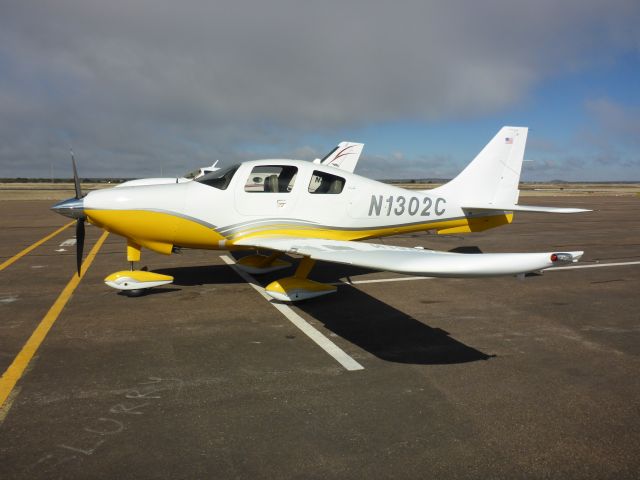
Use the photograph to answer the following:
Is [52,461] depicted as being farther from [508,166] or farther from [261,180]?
[508,166]

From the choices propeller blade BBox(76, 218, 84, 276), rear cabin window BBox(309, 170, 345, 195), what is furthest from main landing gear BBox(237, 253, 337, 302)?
propeller blade BBox(76, 218, 84, 276)

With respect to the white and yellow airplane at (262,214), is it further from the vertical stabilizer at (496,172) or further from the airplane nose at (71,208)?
the vertical stabilizer at (496,172)

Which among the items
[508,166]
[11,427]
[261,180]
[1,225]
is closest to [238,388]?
[11,427]

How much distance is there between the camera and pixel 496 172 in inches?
375

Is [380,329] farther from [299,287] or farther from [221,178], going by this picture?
[221,178]

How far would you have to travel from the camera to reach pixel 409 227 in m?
8.61

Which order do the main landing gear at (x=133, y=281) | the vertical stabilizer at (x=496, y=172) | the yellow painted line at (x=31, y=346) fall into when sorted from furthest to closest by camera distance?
1. the vertical stabilizer at (x=496, y=172)
2. the main landing gear at (x=133, y=281)
3. the yellow painted line at (x=31, y=346)

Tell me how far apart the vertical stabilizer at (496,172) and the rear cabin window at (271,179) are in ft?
11.8

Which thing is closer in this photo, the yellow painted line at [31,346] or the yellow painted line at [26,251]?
the yellow painted line at [31,346]

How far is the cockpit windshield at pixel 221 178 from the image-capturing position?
7.41 meters

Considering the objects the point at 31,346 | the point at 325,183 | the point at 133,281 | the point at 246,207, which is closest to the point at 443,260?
the point at 325,183

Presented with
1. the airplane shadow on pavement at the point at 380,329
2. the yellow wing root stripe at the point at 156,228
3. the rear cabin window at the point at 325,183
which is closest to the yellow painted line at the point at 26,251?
the yellow wing root stripe at the point at 156,228

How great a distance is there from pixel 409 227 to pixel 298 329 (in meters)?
3.77

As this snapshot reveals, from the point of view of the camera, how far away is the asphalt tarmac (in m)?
3.12
